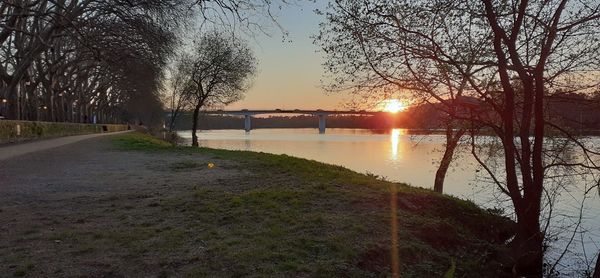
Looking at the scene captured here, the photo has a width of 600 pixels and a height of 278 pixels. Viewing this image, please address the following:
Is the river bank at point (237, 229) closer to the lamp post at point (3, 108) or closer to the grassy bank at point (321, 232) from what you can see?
the grassy bank at point (321, 232)

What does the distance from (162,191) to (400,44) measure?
195 inches

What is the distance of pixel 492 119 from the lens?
857 cm

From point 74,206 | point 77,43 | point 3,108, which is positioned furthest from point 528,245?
point 3,108

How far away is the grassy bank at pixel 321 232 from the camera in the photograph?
5141 mm

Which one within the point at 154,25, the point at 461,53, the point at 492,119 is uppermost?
the point at 154,25

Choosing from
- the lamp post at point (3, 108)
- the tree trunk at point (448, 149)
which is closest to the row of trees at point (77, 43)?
the lamp post at point (3, 108)

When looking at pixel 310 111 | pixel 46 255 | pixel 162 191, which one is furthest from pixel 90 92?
pixel 46 255

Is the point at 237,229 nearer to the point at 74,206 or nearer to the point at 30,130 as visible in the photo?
the point at 74,206

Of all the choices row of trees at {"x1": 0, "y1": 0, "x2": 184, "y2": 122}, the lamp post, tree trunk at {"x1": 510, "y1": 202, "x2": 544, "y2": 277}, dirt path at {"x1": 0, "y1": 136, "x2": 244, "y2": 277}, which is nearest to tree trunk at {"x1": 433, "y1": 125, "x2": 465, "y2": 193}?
tree trunk at {"x1": 510, "y1": 202, "x2": 544, "y2": 277}

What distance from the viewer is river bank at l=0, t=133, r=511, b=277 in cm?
498

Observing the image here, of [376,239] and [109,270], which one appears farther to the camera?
[376,239]

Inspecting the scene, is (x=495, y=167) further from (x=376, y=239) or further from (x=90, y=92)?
(x=90, y=92)

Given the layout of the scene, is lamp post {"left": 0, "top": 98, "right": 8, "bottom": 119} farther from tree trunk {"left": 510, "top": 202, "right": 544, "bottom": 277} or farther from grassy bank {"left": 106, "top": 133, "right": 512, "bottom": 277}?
tree trunk {"left": 510, "top": 202, "right": 544, "bottom": 277}

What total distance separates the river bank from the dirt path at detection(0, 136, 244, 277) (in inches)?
0.7
